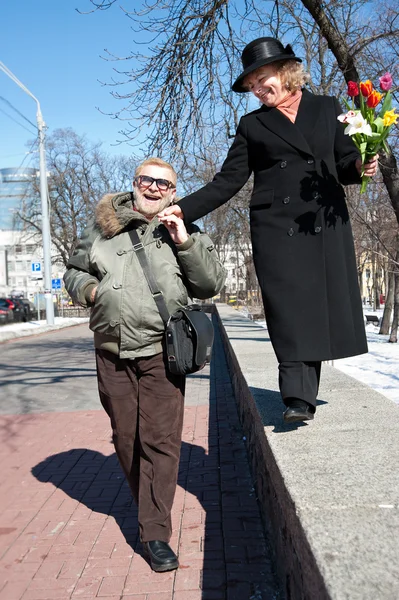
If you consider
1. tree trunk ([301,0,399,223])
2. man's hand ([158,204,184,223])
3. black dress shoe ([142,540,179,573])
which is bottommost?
black dress shoe ([142,540,179,573])

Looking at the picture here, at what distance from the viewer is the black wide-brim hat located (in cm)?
293

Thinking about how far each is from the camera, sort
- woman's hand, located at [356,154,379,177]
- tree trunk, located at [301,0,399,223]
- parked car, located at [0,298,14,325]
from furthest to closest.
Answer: parked car, located at [0,298,14,325]
tree trunk, located at [301,0,399,223]
woman's hand, located at [356,154,379,177]

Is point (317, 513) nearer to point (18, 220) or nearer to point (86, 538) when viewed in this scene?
point (86, 538)

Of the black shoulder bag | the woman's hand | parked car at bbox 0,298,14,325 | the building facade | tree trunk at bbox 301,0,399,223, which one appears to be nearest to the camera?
the woman's hand

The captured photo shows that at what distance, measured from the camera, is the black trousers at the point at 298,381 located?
291cm

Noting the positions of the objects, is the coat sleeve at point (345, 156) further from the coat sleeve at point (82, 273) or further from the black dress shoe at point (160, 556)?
the black dress shoe at point (160, 556)

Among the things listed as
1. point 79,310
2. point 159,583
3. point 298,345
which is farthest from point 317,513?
point 79,310

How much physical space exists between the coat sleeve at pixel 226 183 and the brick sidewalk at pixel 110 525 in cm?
175

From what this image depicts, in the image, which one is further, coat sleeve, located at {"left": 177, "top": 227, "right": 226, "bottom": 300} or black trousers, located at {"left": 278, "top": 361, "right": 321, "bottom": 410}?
coat sleeve, located at {"left": 177, "top": 227, "right": 226, "bottom": 300}

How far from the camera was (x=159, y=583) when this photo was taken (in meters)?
2.96

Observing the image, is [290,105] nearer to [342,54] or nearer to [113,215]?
[113,215]

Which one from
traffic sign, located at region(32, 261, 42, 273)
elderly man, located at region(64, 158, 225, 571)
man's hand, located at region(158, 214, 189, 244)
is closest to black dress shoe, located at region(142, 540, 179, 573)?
elderly man, located at region(64, 158, 225, 571)

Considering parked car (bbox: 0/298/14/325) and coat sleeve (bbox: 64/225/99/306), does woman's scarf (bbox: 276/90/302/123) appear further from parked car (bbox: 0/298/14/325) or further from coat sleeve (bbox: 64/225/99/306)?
parked car (bbox: 0/298/14/325)

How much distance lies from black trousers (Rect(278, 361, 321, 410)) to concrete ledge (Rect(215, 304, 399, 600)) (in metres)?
0.19
